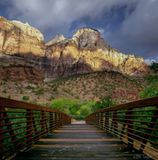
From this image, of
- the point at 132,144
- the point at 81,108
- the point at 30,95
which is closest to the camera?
the point at 132,144

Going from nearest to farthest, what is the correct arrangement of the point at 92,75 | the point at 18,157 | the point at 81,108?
the point at 18,157
the point at 81,108
the point at 92,75

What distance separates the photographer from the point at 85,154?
7.95 meters

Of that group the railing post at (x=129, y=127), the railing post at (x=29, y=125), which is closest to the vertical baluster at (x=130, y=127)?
the railing post at (x=129, y=127)

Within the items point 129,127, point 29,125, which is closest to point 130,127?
point 129,127

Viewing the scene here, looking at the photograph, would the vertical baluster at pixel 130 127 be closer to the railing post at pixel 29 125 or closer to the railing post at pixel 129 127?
the railing post at pixel 129 127

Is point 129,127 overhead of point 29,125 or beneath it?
beneath

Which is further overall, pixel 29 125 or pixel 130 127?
pixel 130 127

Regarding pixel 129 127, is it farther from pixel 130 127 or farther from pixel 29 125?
pixel 29 125

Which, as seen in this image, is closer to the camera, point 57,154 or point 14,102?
point 14,102

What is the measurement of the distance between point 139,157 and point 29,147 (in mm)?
2907

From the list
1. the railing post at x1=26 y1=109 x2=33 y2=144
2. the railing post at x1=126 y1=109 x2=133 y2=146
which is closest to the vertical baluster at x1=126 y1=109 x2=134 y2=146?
the railing post at x1=126 y1=109 x2=133 y2=146

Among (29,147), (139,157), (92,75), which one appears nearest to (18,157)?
(29,147)

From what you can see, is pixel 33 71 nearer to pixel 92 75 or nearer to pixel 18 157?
pixel 92 75

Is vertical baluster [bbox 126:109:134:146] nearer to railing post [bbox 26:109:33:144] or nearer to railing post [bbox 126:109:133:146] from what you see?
railing post [bbox 126:109:133:146]
